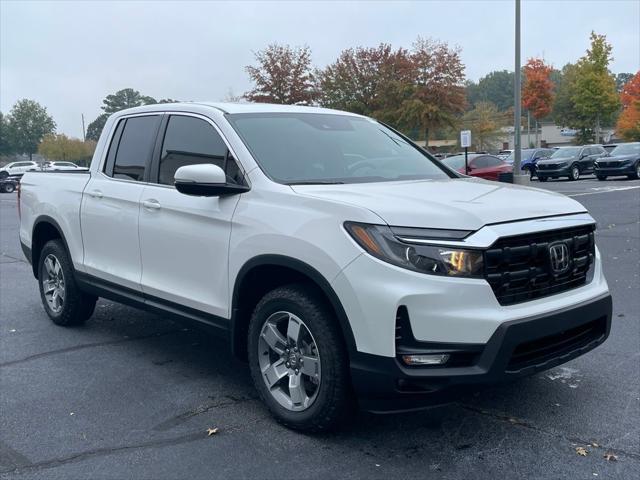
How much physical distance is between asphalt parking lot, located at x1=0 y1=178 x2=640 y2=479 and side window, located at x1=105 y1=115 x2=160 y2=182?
1.44 meters

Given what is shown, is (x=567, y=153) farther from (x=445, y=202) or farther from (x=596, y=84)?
(x=445, y=202)

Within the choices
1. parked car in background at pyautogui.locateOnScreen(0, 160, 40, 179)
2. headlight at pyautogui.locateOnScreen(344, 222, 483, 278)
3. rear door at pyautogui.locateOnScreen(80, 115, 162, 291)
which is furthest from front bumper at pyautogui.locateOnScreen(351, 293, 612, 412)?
parked car in background at pyautogui.locateOnScreen(0, 160, 40, 179)

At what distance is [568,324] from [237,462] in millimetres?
1868

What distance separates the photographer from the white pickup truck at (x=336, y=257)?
134 inches

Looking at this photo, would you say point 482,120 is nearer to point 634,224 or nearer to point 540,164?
point 540,164

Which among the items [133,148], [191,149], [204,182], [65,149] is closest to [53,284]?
[133,148]

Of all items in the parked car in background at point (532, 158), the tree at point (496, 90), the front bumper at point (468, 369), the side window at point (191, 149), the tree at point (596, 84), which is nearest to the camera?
the front bumper at point (468, 369)

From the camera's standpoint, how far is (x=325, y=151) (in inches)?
188

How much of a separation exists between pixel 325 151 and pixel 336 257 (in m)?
1.38

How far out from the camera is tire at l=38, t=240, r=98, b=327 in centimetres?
615

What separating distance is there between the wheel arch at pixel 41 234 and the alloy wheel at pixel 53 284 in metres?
0.22

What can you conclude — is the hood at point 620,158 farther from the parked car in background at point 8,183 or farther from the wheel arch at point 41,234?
the parked car in background at point 8,183

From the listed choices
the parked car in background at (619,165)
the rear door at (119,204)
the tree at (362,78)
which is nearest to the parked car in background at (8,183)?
the tree at (362,78)

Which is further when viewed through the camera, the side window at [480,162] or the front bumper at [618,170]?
the front bumper at [618,170]
